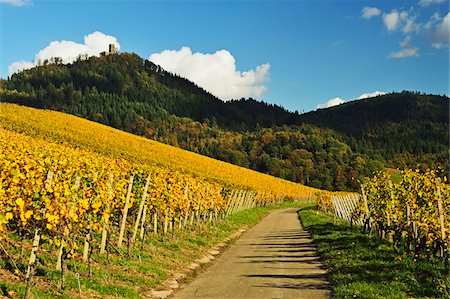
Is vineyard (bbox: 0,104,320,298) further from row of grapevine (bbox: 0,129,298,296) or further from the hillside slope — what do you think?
the hillside slope

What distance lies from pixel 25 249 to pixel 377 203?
49.6ft

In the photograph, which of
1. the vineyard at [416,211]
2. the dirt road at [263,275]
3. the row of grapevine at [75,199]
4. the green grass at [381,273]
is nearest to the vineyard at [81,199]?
the row of grapevine at [75,199]

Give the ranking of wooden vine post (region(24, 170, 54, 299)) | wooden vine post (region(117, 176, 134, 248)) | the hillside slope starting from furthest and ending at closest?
the hillside slope → wooden vine post (region(117, 176, 134, 248)) → wooden vine post (region(24, 170, 54, 299))

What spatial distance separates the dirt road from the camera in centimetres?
1084

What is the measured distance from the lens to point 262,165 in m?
122

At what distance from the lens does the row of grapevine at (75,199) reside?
9422mm

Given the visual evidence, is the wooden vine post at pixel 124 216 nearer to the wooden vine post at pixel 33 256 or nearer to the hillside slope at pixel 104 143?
the wooden vine post at pixel 33 256

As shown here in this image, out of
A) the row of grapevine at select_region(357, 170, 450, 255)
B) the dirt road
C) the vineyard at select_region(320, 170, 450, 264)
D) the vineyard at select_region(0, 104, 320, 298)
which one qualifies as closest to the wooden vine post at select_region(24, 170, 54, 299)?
the vineyard at select_region(0, 104, 320, 298)

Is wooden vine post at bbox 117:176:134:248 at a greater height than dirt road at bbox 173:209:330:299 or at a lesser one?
greater

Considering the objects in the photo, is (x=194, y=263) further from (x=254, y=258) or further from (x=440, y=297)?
(x=440, y=297)

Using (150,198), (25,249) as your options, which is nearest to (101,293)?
(25,249)

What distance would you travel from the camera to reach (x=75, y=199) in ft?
32.7

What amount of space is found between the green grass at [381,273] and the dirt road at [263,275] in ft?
1.71

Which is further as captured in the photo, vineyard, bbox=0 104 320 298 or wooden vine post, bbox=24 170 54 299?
vineyard, bbox=0 104 320 298
